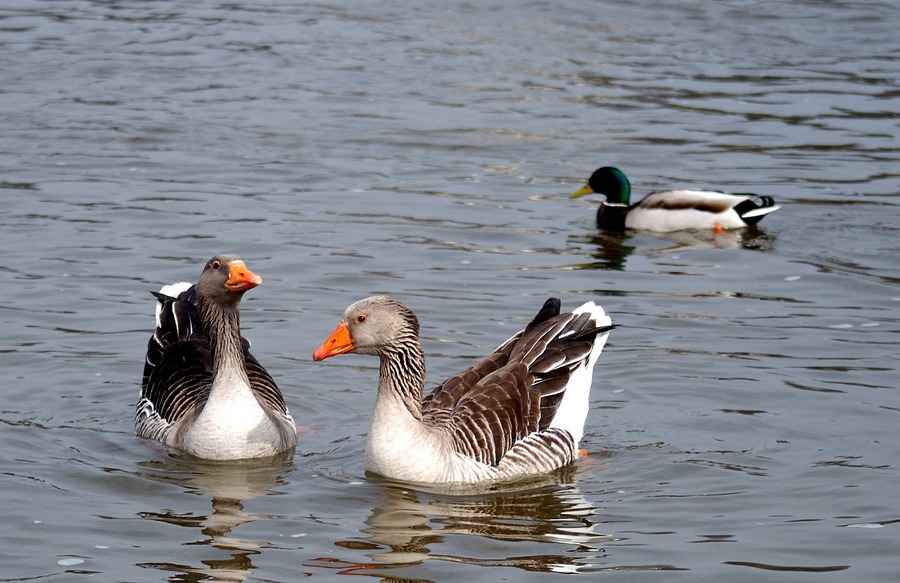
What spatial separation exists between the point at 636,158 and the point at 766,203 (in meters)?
3.87

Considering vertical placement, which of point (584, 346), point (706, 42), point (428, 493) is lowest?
point (428, 493)

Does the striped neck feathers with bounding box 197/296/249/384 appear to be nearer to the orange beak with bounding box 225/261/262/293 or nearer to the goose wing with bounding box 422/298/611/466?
the orange beak with bounding box 225/261/262/293

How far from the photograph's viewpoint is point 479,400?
30.9 ft

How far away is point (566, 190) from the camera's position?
1861cm

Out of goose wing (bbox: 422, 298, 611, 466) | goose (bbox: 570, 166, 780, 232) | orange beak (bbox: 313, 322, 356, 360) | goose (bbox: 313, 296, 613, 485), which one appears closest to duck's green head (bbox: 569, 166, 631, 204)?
goose (bbox: 570, 166, 780, 232)

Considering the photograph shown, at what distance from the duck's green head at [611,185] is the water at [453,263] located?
601mm

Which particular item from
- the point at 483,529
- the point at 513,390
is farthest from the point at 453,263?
the point at 483,529

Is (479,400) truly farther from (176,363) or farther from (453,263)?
(453,263)

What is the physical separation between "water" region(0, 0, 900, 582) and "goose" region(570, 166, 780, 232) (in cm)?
28

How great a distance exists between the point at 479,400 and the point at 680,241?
8.09 m

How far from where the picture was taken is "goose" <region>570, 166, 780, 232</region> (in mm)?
16703

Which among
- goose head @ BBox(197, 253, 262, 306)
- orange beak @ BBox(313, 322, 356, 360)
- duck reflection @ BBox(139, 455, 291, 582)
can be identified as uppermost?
goose head @ BBox(197, 253, 262, 306)

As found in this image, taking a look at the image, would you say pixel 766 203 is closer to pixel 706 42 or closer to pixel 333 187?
pixel 333 187

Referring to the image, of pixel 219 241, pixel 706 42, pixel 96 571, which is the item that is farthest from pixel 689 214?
pixel 706 42
